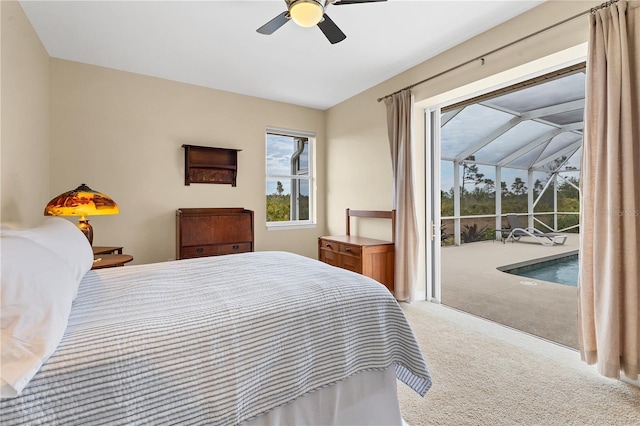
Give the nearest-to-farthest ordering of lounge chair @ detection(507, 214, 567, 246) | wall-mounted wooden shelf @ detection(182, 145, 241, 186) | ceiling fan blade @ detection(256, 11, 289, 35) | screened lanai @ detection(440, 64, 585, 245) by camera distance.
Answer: ceiling fan blade @ detection(256, 11, 289, 35)
wall-mounted wooden shelf @ detection(182, 145, 241, 186)
screened lanai @ detection(440, 64, 585, 245)
lounge chair @ detection(507, 214, 567, 246)

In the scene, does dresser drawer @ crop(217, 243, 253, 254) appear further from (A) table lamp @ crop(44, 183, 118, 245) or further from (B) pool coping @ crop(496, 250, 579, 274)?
(B) pool coping @ crop(496, 250, 579, 274)

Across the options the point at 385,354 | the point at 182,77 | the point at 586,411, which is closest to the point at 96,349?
the point at 385,354

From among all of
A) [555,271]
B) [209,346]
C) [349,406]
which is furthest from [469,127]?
[209,346]

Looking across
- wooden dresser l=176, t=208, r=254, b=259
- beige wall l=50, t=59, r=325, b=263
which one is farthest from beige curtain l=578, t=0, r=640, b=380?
beige wall l=50, t=59, r=325, b=263

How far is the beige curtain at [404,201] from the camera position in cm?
342

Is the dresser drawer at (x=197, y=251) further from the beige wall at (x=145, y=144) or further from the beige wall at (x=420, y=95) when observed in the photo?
the beige wall at (x=420, y=95)

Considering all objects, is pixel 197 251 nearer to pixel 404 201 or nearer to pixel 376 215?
pixel 376 215

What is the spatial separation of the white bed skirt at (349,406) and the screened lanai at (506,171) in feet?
16.4

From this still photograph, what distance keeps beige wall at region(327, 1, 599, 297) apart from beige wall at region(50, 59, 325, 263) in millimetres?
1154

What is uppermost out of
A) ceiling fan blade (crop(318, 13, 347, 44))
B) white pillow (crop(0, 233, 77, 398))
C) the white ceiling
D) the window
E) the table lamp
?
the white ceiling

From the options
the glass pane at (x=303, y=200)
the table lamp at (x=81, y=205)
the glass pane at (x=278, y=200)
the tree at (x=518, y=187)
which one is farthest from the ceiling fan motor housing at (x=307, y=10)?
the tree at (x=518, y=187)

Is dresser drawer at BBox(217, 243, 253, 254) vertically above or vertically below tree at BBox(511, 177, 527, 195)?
below

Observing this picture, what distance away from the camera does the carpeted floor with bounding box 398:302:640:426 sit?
166cm

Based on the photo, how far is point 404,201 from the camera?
347cm
